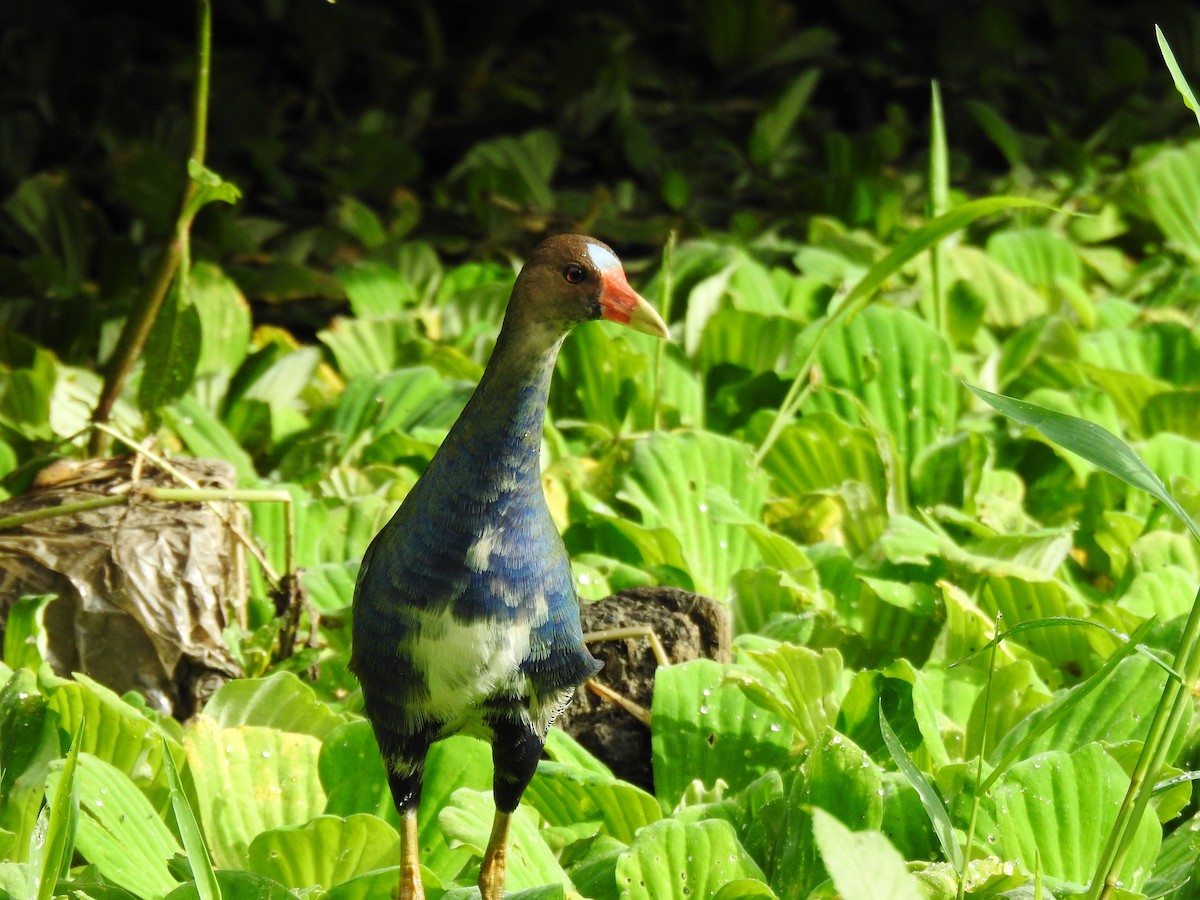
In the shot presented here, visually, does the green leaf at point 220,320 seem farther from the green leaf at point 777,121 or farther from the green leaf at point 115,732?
the green leaf at point 777,121

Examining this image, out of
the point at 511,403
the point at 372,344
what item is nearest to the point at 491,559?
the point at 511,403

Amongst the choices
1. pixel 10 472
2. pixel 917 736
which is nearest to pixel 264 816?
pixel 917 736

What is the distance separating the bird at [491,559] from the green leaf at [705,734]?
1.03 feet

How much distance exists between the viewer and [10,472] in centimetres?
201

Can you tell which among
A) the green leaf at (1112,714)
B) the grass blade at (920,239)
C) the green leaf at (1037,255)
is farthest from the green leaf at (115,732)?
the green leaf at (1037,255)

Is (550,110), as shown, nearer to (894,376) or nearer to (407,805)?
(894,376)

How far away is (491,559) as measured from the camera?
46.8 inches

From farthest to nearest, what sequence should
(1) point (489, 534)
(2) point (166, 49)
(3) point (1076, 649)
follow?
(2) point (166, 49)
(3) point (1076, 649)
(1) point (489, 534)

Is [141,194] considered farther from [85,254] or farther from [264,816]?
[264,816]

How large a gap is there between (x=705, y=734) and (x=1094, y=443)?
2.12 feet

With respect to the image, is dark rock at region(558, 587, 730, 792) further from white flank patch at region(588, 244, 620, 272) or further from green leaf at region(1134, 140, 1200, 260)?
green leaf at region(1134, 140, 1200, 260)

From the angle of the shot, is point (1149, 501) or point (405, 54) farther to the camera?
point (405, 54)

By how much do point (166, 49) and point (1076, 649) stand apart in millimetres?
2953

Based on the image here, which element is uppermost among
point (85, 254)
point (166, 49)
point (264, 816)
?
point (166, 49)
